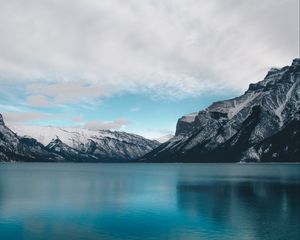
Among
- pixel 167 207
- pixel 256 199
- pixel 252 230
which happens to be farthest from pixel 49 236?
pixel 256 199

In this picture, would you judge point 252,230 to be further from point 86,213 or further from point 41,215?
point 41,215

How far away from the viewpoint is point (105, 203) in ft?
422

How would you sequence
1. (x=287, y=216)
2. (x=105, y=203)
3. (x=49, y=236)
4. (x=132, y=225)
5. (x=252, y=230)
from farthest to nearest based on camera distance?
(x=105, y=203), (x=287, y=216), (x=132, y=225), (x=252, y=230), (x=49, y=236)

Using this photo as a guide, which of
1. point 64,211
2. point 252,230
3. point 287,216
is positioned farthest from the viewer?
point 64,211

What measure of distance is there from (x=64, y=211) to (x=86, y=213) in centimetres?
633

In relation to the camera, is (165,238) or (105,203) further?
(105,203)

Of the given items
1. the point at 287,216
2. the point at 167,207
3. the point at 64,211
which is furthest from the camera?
the point at 167,207

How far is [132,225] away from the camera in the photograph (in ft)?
298

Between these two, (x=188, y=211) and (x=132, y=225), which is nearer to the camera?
(x=132, y=225)

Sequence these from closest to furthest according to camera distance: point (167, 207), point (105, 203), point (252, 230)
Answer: point (252, 230)
point (167, 207)
point (105, 203)

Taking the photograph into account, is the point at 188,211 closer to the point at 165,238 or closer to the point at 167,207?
the point at 167,207

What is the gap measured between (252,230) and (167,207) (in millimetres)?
39722

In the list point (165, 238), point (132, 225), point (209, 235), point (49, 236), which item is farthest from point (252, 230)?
point (49, 236)

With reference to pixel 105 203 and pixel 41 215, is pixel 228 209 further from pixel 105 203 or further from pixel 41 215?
pixel 41 215
